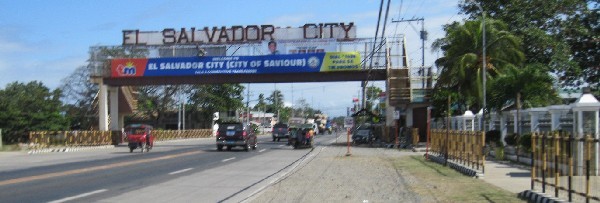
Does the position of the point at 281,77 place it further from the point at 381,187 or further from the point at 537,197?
the point at 537,197

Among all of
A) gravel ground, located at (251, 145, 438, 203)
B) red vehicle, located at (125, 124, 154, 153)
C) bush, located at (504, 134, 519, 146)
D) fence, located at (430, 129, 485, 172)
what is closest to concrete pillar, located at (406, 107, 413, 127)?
red vehicle, located at (125, 124, 154, 153)

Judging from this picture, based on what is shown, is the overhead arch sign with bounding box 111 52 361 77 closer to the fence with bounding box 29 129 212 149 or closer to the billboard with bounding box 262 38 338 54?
the billboard with bounding box 262 38 338 54

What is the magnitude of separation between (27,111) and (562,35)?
48402 mm

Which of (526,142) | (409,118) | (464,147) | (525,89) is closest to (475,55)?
(525,89)

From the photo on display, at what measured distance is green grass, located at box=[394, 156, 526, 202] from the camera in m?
14.2

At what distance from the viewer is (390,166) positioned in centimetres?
2608

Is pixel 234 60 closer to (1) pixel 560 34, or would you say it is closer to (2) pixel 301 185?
(1) pixel 560 34

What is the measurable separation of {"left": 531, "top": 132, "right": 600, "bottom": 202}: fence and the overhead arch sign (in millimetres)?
33614

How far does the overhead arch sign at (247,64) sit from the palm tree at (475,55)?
788cm

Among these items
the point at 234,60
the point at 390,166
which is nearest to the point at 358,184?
the point at 390,166

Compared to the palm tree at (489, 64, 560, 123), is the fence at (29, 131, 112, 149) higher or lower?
lower

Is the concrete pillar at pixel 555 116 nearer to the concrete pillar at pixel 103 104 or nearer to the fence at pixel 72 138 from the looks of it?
the fence at pixel 72 138

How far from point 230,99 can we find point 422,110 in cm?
4794

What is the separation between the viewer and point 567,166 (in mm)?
12484
